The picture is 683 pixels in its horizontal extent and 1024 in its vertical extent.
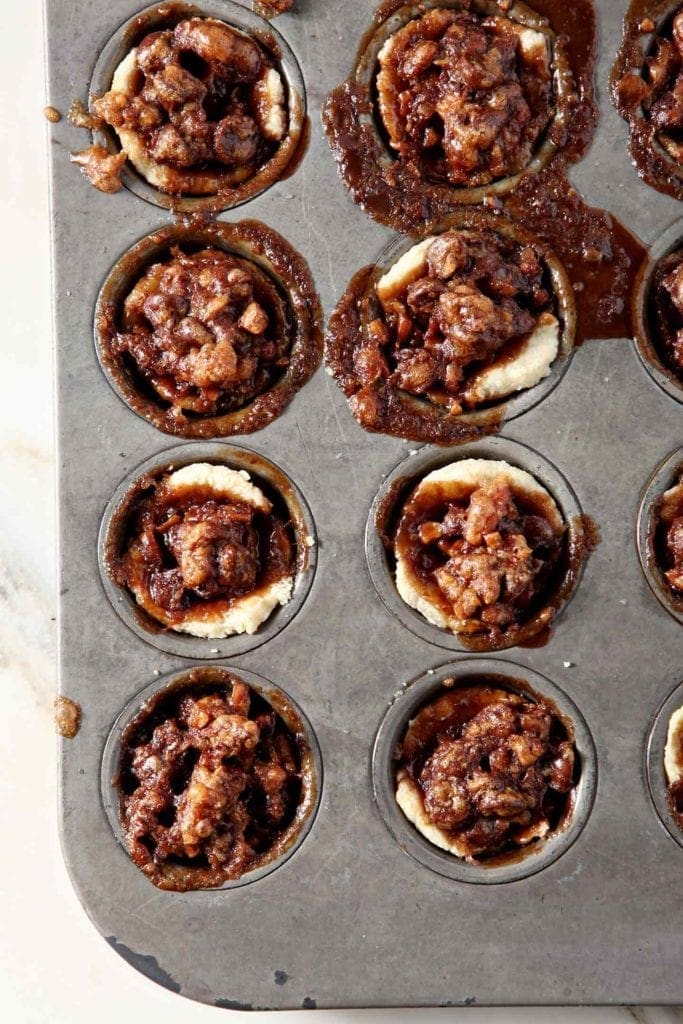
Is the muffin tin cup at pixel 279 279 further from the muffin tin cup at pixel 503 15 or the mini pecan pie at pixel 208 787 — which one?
the mini pecan pie at pixel 208 787

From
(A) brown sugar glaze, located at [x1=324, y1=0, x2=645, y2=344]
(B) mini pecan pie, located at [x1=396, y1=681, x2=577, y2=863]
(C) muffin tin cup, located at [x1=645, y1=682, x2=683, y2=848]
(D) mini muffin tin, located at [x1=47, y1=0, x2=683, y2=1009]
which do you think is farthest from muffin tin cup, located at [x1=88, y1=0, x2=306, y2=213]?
(C) muffin tin cup, located at [x1=645, y1=682, x2=683, y2=848]

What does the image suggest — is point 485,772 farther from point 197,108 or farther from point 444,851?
point 197,108

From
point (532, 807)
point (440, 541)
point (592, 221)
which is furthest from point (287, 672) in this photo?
point (592, 221)

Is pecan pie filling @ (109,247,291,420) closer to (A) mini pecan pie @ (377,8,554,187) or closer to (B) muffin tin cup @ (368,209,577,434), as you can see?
(B) muffin tin cup @ (368,209,577,434)

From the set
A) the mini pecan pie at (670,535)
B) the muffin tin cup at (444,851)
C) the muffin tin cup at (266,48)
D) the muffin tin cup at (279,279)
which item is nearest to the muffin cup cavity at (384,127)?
the muffin tin cup at (266,48)

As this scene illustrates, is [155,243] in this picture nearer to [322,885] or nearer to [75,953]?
[322,885]

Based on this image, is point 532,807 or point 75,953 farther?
point 75,953
